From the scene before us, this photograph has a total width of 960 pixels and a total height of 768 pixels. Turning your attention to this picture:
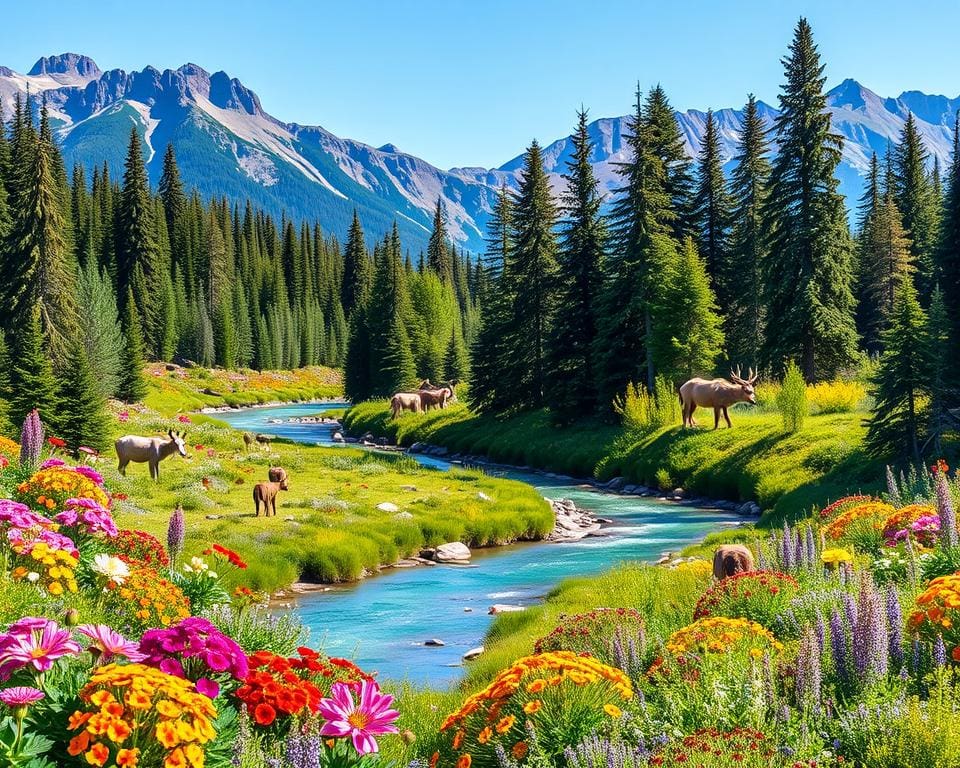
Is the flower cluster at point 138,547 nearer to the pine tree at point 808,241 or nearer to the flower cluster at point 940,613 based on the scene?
the flower cluster at point 940,613

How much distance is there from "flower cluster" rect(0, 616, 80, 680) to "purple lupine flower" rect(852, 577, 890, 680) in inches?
180

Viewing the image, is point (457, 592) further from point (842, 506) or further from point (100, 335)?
point (100, 335)

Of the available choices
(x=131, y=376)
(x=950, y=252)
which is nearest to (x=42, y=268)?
(x=131, y=376)

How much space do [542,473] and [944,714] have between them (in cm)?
3497

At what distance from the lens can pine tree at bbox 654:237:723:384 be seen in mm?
39219

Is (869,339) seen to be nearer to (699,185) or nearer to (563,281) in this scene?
(699,185)

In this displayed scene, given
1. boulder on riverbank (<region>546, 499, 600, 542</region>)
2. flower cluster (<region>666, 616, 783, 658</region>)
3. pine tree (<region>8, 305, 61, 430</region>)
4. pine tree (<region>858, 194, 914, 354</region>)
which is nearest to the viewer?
flower cluster (<region>666, 616, 783, 658</region>)

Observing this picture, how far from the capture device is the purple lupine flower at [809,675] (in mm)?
5469

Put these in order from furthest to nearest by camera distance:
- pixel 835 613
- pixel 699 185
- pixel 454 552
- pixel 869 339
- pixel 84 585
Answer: pixel 869 339 < pixel 699 185 < pixel 454 552 < pixel 84 585 < pixel 835 613

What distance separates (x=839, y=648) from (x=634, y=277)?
36.2 metres

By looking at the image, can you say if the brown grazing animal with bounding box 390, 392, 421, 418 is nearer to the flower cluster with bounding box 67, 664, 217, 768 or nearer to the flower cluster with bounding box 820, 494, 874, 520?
the flower cluster with bounding box 820, 494, 874, 520

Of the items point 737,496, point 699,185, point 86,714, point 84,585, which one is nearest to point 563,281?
point 699,185

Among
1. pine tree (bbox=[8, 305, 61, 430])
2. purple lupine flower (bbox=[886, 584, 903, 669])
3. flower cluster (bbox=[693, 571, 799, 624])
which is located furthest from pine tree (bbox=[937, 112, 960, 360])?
purple lupine flower (bbox=[886, 584, 903, 669])

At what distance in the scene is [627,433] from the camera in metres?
38.0
